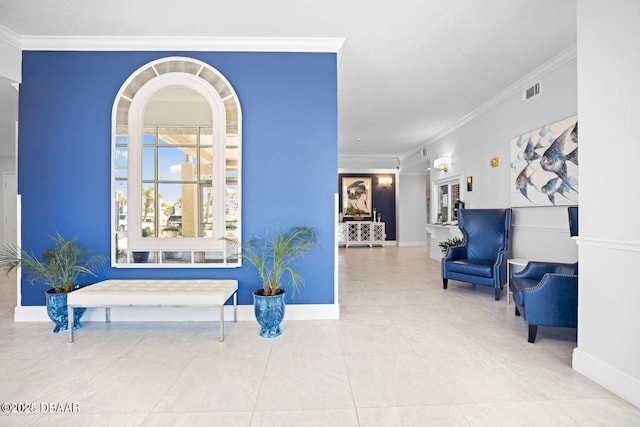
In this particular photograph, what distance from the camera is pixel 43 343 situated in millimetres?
2697

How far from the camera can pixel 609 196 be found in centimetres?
Result: 195

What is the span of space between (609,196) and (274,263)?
8.19ft

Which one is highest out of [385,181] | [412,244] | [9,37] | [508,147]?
[9,37]

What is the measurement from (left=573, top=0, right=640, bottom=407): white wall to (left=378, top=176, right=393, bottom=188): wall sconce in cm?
858

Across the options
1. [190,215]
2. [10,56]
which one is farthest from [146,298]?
[10,56]

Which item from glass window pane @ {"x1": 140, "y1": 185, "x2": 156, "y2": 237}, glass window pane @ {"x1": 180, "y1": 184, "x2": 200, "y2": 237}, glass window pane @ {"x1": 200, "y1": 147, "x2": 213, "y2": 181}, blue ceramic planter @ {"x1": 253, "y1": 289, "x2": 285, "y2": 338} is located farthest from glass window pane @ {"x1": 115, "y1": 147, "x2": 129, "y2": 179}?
blue ceramic planter @ {"x1": 253, "y1": 289, "x2": 285, "y2": 338}

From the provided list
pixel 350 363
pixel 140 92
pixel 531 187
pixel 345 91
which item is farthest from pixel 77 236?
pixel 531 187

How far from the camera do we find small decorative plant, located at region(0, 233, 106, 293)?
2.97 meters

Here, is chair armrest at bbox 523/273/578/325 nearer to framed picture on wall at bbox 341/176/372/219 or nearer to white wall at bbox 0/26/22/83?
white wall at bbox 0/26/22/83

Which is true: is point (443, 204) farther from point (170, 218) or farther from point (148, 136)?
point (148, 136)

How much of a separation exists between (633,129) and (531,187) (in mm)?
2417

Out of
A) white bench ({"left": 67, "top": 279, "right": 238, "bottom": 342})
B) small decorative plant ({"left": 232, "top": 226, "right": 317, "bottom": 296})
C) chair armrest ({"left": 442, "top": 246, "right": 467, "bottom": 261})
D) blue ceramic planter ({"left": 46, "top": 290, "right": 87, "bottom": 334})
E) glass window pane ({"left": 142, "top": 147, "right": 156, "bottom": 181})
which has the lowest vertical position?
blue ceramic planter ({"left": 46, "top": 290, "right": 87, "bottom": 334})

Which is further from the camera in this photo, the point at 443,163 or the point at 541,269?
the point at 443,163

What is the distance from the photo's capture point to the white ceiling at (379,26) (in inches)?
107
